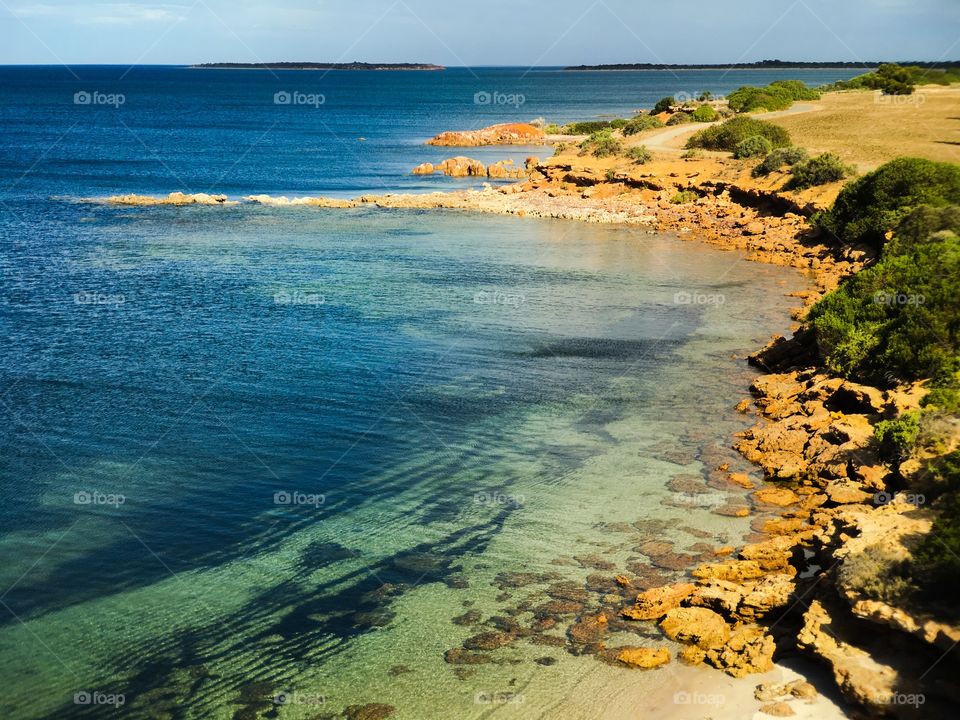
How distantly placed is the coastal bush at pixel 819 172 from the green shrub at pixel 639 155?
13476 mm

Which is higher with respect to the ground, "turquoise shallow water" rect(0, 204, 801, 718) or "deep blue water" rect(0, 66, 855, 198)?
"deep blue water" rect(0, 66, 855, 198)

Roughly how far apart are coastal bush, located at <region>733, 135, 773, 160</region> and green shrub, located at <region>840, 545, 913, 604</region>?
43173 millimetres

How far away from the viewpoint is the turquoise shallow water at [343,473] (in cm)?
1256

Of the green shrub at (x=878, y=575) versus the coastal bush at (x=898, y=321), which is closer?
the green shrub at (x=878, y=575)

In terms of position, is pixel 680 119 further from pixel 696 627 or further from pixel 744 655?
pixel 744 655

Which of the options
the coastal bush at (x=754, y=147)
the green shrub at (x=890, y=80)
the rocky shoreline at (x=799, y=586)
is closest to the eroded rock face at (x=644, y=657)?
the rocky shoreline at (x=799, y=586)

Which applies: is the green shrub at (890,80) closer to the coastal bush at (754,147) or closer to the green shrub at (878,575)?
the coastal bush at (754,147)

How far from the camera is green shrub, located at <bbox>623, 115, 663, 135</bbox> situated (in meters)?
71.1

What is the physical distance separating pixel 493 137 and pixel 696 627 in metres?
83.7

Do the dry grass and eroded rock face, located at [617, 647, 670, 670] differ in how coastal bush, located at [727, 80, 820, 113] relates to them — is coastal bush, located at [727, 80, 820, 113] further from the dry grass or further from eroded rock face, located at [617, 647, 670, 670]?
eroded rock face, located at [617, 647, 670, 670]

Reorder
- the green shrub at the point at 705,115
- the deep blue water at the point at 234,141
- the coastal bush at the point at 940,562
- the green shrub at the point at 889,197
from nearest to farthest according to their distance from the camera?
1. the coastal bush at the point at 940,562
2. the green shrub at the point at 889,197
3. the deep blue water at the point at 234,141
4. the green shrub at the point at 705,115

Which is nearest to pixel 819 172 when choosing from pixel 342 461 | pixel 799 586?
pixel 342 461

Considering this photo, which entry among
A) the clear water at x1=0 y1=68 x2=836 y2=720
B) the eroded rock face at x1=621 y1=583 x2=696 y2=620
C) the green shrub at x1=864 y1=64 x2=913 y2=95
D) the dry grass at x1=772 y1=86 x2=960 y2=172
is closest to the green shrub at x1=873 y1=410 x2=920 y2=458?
the clear water at x1=0 y1=68 x2=836 y2=720

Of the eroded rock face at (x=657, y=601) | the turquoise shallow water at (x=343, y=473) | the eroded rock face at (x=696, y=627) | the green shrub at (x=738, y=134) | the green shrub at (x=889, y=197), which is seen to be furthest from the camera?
the green shrub at (x=738, y=134)
